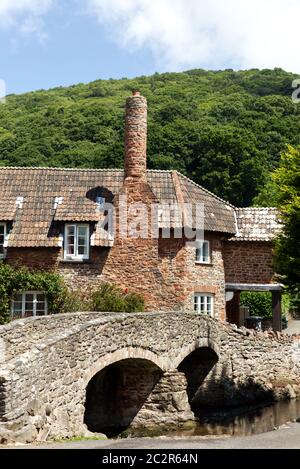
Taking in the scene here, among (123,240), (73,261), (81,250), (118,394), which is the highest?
(123,240)

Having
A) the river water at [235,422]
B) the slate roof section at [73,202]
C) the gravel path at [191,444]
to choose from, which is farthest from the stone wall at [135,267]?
the gravel path at [191,444]

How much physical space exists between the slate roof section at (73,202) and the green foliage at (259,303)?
7.49 m

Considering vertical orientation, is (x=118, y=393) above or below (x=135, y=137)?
below

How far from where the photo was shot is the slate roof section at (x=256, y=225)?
31062 mm

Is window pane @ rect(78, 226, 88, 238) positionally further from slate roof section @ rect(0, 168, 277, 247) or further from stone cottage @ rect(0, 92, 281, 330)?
slate roof section @ rect(0, 168, 277, 247)

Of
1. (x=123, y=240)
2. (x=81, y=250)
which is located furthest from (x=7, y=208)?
(x=123, y=240)

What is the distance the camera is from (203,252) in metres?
29.9

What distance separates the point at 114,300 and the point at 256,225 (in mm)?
8219

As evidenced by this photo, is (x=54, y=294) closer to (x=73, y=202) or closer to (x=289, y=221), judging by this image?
(x=73, y=202)

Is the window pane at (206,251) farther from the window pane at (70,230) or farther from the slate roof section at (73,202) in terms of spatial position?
the window pane at (70,230)

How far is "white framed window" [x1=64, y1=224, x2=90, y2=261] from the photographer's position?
28531 mm

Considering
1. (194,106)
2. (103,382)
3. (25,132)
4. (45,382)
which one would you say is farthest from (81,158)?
(45,382)

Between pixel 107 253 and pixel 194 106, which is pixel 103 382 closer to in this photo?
pixel 107 253

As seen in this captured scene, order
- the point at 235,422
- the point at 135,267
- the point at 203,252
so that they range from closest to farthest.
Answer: the point at 235,422, the point at 135,267, the point at 203,252
